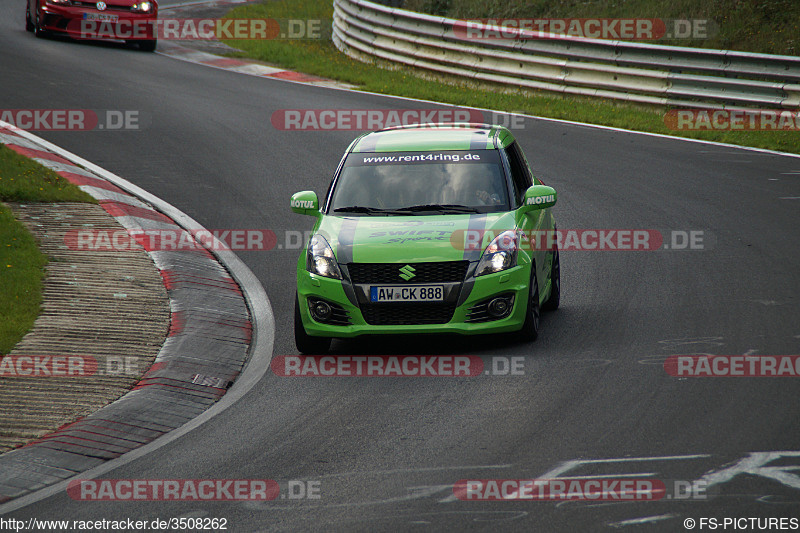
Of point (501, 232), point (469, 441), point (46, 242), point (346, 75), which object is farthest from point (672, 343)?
point (346, 75)

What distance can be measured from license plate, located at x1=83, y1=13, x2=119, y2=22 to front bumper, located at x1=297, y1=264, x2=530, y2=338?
17258 mm

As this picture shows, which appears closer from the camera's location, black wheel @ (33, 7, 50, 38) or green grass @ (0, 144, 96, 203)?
green grass @ (0, 144, 96, 203)

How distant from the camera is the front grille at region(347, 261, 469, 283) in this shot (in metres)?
8.55

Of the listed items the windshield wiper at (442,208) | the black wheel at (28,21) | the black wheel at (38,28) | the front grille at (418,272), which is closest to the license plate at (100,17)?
the black wheel at (38,28)

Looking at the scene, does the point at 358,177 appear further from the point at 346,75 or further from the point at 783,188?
the point at 346,75

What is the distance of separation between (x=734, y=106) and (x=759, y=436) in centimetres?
1297

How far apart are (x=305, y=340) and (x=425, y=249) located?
127cm

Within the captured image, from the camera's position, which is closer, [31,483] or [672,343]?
[31,483]

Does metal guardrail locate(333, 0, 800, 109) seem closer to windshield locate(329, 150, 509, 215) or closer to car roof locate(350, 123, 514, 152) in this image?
car roof locate(350, 123, 514, 152)

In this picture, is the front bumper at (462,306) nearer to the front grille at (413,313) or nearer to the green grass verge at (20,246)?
the front grille at (413,313)

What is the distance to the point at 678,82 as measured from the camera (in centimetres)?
1912

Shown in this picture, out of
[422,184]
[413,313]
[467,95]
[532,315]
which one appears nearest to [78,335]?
[413,313]

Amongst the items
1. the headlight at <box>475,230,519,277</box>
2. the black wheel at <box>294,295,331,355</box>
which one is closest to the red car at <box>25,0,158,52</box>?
the black wheel at <box>294,295,331,355</box>

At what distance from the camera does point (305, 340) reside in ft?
29.2
